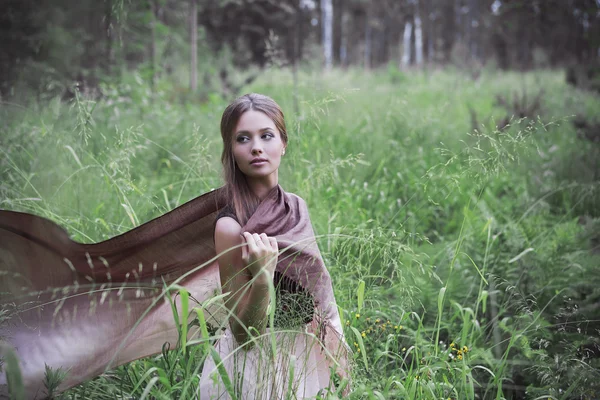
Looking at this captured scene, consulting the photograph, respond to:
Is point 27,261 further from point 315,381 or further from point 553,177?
point 553,177

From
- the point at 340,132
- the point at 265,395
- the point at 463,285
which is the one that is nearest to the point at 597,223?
the point at 463,285

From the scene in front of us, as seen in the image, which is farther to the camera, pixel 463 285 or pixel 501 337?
pixel 463 285

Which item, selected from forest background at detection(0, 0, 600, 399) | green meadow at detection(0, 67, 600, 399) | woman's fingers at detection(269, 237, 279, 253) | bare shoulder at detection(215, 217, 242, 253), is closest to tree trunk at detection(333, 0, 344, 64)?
forest background at detection(0, 0, 600, 399)

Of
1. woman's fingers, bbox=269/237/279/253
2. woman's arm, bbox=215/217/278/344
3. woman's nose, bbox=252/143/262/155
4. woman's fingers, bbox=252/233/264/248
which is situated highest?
Result: woman's nose, bbox=252/143/262/155

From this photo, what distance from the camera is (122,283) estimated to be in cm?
189

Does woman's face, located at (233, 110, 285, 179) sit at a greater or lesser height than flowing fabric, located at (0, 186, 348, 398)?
greater

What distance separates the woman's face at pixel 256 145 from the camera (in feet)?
6.38

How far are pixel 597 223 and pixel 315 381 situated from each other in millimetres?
2433

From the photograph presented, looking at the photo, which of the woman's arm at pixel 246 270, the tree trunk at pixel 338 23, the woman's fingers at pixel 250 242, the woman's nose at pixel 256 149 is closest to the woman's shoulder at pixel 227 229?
the woman's arm at pixel 246 270

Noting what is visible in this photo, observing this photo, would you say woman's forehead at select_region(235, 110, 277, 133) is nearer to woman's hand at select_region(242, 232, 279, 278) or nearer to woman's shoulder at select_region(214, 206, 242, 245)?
woman's shoulder at select_region(214, 206, 242, 245)

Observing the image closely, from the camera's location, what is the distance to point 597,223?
3.46 metres

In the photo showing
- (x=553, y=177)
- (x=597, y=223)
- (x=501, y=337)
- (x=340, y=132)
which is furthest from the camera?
(x=340, y=132)

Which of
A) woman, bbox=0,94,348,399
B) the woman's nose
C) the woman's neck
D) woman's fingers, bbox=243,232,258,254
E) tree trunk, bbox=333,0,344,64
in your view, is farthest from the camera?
tree trunk, bbox=333,0,344,64

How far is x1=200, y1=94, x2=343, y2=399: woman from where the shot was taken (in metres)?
1.72
